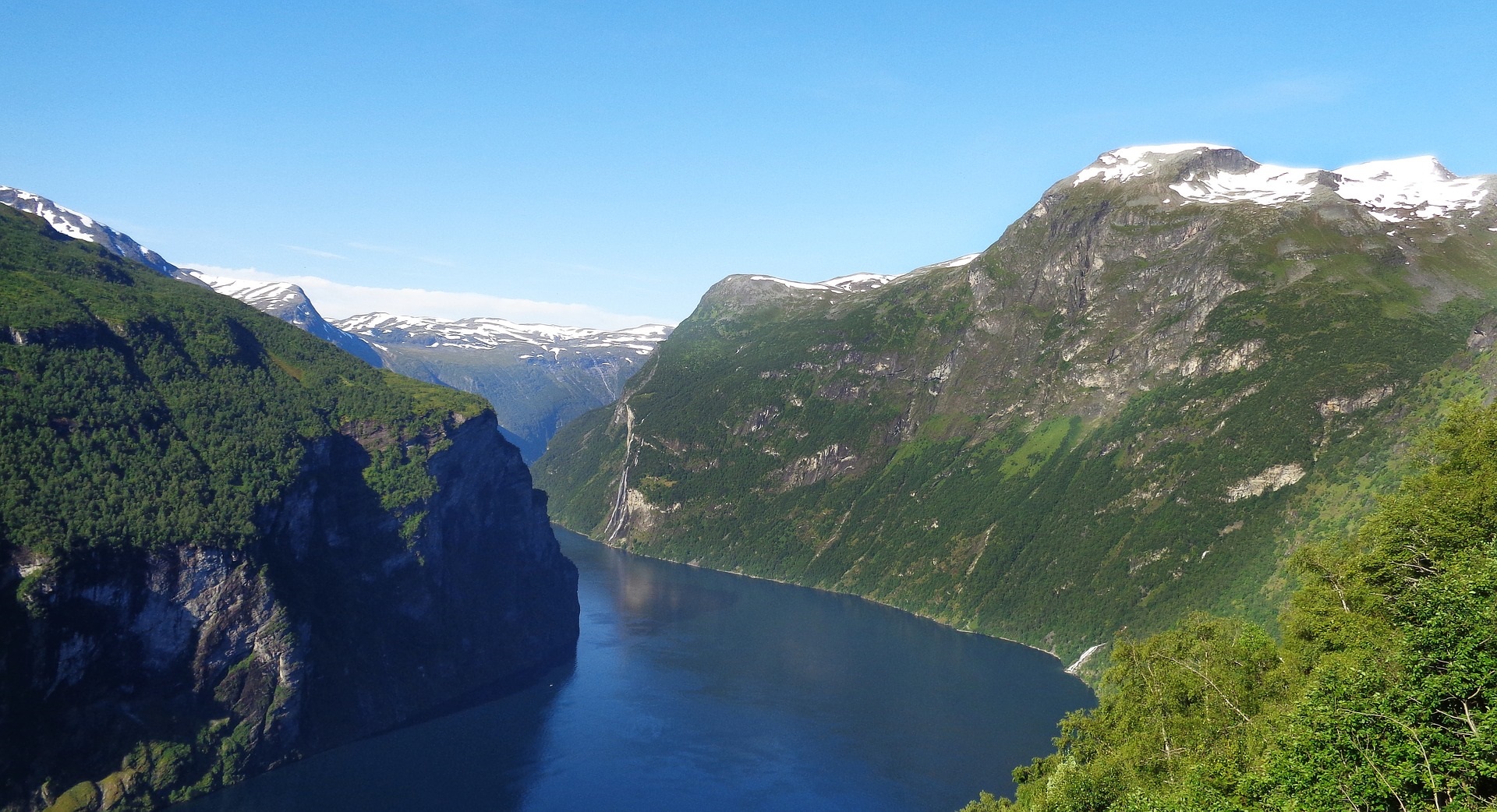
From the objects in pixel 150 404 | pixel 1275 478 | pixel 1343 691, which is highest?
pixel 150 404

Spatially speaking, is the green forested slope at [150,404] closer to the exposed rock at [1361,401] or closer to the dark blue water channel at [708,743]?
the dark blue water channel at [708,743]

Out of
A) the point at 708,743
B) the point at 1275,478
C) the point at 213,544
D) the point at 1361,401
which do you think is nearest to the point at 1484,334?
the point at 1361,401

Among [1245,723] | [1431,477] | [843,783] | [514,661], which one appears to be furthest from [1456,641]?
[514,661]

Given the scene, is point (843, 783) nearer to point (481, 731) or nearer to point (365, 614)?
point (481, 731)

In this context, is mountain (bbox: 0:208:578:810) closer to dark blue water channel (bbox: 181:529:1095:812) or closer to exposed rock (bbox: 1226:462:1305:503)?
dark blue water channel (bbox: 181:529:1095:812)

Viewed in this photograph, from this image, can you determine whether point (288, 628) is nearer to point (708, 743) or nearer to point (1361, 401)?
point (708, 743)

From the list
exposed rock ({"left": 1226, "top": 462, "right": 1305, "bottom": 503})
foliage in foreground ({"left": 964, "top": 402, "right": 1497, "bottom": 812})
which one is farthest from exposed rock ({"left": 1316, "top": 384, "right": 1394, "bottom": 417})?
foliage in foreground ({"left": 964, "top": 402, "right": 1497, "bottom": 812})

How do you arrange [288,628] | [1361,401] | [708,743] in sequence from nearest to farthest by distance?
[288,628] → [708,743] → [1361,401]
